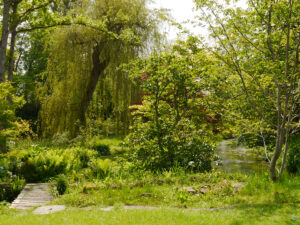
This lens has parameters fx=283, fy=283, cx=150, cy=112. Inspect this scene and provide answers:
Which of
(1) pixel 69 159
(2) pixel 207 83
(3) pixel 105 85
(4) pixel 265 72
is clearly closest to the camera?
(4) pixel 265 72

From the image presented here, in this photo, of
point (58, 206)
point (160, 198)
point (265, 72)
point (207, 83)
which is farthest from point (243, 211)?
point (207, 83)

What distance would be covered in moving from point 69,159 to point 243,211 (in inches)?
206

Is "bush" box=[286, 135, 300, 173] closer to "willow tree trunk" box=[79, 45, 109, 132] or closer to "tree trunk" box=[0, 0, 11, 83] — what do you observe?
"willow tree trunk" box=[79, 45, 109, 132]

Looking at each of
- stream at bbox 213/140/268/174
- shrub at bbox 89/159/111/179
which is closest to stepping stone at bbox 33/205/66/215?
shrub at bbox 89/159/111/179

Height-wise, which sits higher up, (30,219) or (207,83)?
(207,83)

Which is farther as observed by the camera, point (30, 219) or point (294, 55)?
point (294, 55)

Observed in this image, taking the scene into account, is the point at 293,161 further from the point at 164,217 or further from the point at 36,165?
the point at 36,165

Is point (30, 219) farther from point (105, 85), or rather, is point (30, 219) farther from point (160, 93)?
point (105, 85)

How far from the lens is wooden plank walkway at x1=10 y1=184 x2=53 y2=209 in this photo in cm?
500

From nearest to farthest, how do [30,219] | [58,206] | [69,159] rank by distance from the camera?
[30,219] < [58,206] < [69,159]

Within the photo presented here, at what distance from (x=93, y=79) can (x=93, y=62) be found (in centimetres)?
76

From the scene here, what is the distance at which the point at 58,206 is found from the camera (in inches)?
191

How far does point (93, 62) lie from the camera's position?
41.6 ft

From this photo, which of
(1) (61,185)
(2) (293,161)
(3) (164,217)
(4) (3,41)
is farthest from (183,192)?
(4) (3,41)
